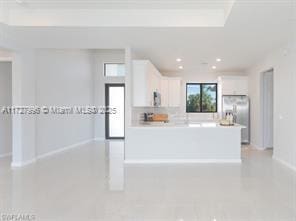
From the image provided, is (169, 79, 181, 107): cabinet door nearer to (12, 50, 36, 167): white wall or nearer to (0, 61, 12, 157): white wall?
(12, 50, 36, 167): white wall

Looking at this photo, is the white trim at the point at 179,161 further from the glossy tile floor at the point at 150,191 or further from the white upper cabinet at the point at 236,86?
the white upper cabinet at the point at 236,86

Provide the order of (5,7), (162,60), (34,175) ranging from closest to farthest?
(5,7) < (34,175) < (162,60)

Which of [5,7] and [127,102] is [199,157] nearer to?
[127,102]

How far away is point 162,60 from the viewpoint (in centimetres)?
859

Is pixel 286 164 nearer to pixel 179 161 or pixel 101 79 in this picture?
pixel 179 161

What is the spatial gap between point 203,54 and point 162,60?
132 cm

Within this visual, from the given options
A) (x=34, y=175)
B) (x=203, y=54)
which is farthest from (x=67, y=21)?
(x=203, y=54)

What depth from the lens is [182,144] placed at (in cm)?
674

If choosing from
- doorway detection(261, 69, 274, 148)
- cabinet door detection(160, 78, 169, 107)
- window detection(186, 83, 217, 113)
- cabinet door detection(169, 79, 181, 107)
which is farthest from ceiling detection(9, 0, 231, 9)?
window detection(186, 83, 217, 113)

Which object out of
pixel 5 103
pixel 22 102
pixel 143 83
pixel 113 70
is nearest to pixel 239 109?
pixel 143 83

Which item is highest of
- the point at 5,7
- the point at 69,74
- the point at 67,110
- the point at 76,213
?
the point at 5,7

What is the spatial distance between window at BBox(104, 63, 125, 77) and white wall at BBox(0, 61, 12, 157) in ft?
13.7

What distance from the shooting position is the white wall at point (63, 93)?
24.7 ft

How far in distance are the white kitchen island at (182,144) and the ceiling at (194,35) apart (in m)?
1.82
